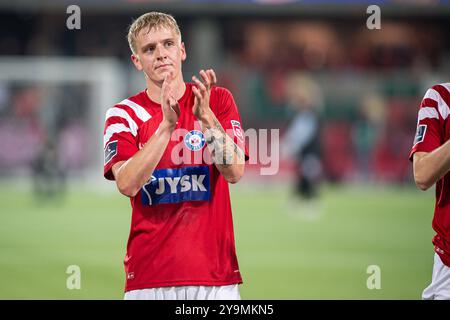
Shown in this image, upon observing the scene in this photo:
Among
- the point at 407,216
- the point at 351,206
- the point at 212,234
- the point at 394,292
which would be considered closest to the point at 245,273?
the point at 394,292

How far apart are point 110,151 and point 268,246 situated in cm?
914

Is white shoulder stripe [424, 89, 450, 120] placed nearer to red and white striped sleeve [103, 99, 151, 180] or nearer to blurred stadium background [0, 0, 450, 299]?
red and white striped sleeve [103, 99, 151, 180]

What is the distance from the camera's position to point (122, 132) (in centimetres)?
451

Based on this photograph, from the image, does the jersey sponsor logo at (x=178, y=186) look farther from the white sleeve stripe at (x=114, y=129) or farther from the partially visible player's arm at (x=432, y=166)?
the partially visible player's arm at (x=432, y=166)

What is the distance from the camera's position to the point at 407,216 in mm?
17594

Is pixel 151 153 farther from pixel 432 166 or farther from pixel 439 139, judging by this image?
pixel 439 139

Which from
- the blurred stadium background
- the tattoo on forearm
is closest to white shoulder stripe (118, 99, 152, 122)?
the tattoo on forearm

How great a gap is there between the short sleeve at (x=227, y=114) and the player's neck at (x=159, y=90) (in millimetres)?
164

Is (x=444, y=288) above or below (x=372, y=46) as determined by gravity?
below

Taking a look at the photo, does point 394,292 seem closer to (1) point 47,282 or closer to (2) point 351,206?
(1) point 47,282

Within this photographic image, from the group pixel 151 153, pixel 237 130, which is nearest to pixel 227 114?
pixel 237 130

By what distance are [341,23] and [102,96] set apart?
11.1 meters

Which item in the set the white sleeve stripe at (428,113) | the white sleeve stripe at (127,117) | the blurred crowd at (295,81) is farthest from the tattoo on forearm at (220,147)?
the blurred crowd at (295,81)

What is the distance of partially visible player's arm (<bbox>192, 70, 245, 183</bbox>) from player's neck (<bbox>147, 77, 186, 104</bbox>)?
0.34 metres
